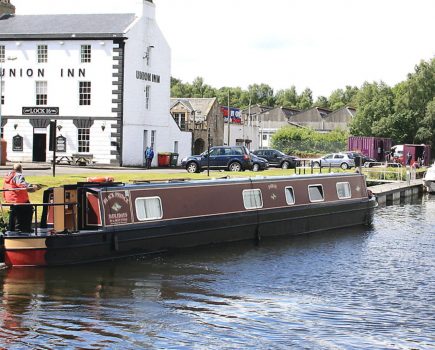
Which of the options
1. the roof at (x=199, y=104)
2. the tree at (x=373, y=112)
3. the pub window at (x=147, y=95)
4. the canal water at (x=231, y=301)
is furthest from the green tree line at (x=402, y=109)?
the canal water at (x=231, y=301)

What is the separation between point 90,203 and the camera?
739 inches

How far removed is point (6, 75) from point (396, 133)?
160 ft

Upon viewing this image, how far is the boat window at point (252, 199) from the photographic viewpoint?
23328mm

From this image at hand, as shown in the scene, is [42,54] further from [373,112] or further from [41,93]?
[373,112]

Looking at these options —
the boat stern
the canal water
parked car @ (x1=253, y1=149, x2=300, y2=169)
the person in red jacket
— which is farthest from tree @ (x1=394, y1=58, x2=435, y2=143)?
the boat stern

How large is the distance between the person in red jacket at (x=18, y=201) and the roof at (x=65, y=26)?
102 feet

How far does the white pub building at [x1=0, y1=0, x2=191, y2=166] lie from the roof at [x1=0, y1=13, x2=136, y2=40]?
0.21 feet

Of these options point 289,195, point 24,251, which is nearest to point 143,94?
point 289,195

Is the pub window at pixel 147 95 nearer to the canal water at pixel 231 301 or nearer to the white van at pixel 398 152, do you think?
the white van at pixel 398 152

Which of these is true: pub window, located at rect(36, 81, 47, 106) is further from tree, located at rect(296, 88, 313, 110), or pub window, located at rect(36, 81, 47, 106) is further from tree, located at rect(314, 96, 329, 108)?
tree, located at rect(314, 96, 329, 108)

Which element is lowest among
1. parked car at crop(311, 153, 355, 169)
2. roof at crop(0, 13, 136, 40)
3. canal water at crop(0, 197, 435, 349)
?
canal water at crop(0, 197, 435, 349)

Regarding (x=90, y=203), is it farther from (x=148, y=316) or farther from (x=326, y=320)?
(x=326, y=320)

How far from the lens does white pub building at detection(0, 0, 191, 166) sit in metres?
49.0

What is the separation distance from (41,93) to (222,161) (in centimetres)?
1412
